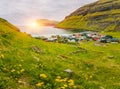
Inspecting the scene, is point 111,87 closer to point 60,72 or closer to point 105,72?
point 60,72

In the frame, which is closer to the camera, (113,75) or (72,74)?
(72,74)

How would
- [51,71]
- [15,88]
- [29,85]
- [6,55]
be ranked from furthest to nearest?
[6,55] < [51,71] < [29,85] < [15,88]

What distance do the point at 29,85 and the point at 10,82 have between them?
1.55 metres

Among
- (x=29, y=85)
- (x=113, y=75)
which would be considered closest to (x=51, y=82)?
(x=29, y=85)

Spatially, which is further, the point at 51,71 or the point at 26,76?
the point at 51,71

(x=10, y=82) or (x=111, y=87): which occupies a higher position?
(x=10, y=82)

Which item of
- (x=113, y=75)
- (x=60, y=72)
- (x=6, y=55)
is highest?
(x=6, y=55)

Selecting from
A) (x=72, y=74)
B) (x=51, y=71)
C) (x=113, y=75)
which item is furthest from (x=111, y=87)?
(x=113, y=75)

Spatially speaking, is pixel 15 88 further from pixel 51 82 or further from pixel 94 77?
pixel 94 77

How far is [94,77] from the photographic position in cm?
2527

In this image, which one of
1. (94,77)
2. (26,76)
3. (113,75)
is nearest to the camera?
(26,76)

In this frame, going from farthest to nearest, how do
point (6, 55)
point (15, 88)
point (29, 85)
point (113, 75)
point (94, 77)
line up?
point (113, 75), point (94, 77), point (6, 55), point (29, 85), point (15, 88)

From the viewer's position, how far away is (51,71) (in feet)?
69.9

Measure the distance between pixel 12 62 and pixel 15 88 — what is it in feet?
17.7
